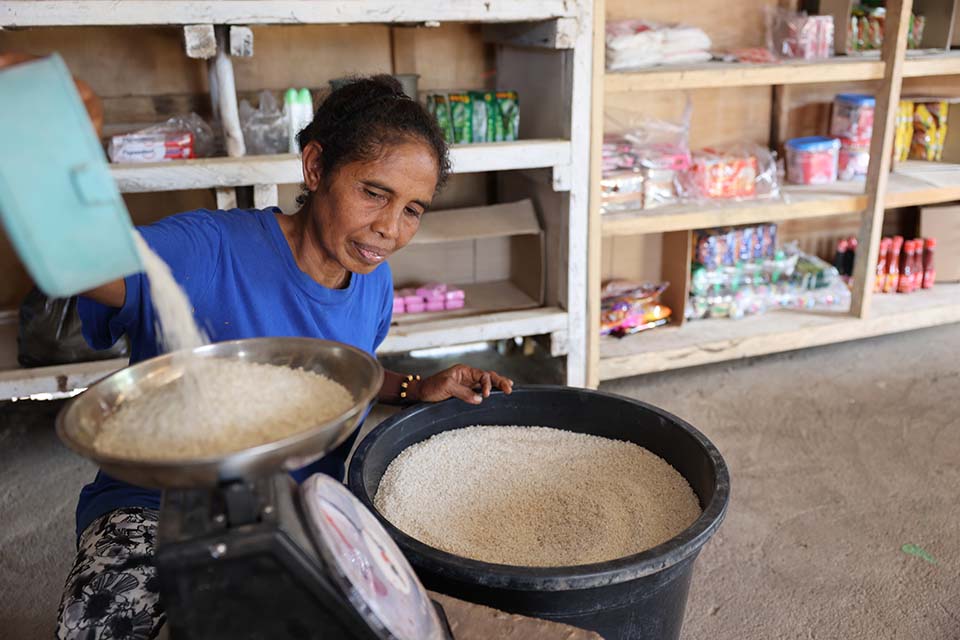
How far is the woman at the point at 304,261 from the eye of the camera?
1.19 metres

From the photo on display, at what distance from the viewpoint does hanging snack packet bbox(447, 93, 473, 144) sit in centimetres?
243

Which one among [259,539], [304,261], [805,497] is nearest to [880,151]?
[805,497]

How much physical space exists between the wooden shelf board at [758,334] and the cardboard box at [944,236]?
0.73 feet

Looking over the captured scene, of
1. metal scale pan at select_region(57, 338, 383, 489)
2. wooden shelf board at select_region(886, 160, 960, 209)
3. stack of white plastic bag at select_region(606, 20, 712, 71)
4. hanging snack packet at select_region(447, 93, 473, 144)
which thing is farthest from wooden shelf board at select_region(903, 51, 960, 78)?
metal scale pan at select_region(57, 338, 383, 489)

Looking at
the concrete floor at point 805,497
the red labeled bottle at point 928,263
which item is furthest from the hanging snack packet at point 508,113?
the red labeled bottle at point 928,263

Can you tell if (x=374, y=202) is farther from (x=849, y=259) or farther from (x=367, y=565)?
(x=849, y=259)

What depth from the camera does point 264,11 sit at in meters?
2.08

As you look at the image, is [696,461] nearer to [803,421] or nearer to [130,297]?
[130,297]

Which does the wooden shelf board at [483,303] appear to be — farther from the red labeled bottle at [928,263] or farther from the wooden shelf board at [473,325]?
the red labeled bottle at [928,263]

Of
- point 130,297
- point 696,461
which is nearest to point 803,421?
point 696,461

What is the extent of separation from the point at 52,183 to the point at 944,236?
379cm

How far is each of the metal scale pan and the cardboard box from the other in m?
3.39

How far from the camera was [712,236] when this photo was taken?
3217 mm

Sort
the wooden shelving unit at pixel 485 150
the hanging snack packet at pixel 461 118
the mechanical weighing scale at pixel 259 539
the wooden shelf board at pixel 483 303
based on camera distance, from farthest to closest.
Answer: the wooden shelf board at pixel 483 303, the hanging snack packet at pixel 461 118, the wooden shelving unit at pixel 485 150, the mechanical weighing scale at pixel 259 539
